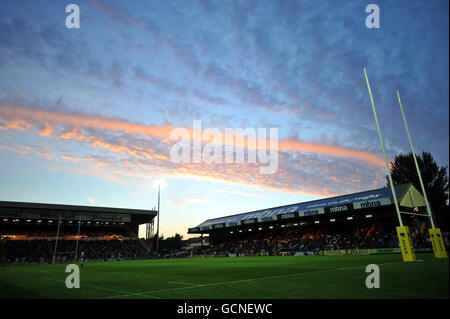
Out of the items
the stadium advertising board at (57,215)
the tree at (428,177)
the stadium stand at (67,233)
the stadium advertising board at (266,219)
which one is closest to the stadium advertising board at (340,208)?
the stadium advertising board at (266,219)

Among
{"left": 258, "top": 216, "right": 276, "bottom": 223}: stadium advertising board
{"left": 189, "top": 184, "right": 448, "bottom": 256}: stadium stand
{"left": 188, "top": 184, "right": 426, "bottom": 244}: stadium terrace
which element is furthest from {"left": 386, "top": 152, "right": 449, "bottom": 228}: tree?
{"left": 258, "top": 216, "right": 276, "bottom": 223}: stadium advertising board

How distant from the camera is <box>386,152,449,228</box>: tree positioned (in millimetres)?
54250

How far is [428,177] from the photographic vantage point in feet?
184

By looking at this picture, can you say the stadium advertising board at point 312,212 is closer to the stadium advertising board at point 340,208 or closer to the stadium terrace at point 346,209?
the stadium terrace at point 346,209

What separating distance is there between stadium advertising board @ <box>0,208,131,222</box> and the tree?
2518 inches

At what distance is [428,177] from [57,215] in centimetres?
7839

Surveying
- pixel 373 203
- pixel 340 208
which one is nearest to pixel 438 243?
pixel 373 203

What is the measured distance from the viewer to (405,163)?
58.6m

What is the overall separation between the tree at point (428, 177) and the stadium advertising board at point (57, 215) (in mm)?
63969

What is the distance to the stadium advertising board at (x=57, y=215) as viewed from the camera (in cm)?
5591
